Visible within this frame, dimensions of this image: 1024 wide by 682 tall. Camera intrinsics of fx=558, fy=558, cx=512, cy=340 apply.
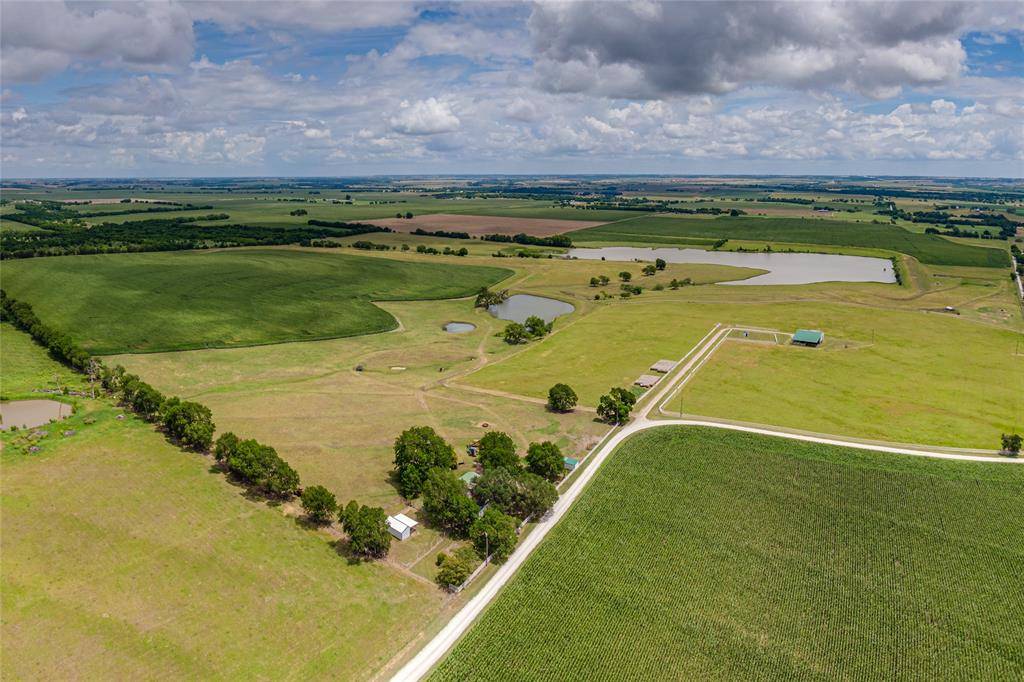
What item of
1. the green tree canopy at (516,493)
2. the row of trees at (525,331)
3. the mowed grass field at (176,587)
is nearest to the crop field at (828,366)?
the row of trees at (525,331)

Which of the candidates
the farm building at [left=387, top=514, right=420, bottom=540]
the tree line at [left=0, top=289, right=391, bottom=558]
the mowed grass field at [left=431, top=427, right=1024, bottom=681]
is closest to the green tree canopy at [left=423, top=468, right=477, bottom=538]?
the farm building at [left=387, top=514, right=420, bottom=540]

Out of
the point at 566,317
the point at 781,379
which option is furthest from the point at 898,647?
the point at 566,317

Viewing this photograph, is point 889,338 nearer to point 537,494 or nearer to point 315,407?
point 537,494

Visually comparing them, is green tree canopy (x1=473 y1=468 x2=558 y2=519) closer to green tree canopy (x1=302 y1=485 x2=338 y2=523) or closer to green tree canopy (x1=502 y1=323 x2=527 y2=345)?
green tree canopy (x1=302 y1=485 x2=338 y2=523)

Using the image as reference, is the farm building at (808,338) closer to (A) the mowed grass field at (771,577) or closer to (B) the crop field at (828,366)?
(B) the crop field at (828,366)

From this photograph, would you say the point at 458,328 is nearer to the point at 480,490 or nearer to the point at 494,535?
the point at 480,490

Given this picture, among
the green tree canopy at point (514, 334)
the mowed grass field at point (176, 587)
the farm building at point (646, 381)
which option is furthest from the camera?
the green tree canopy at point (514, 334)
